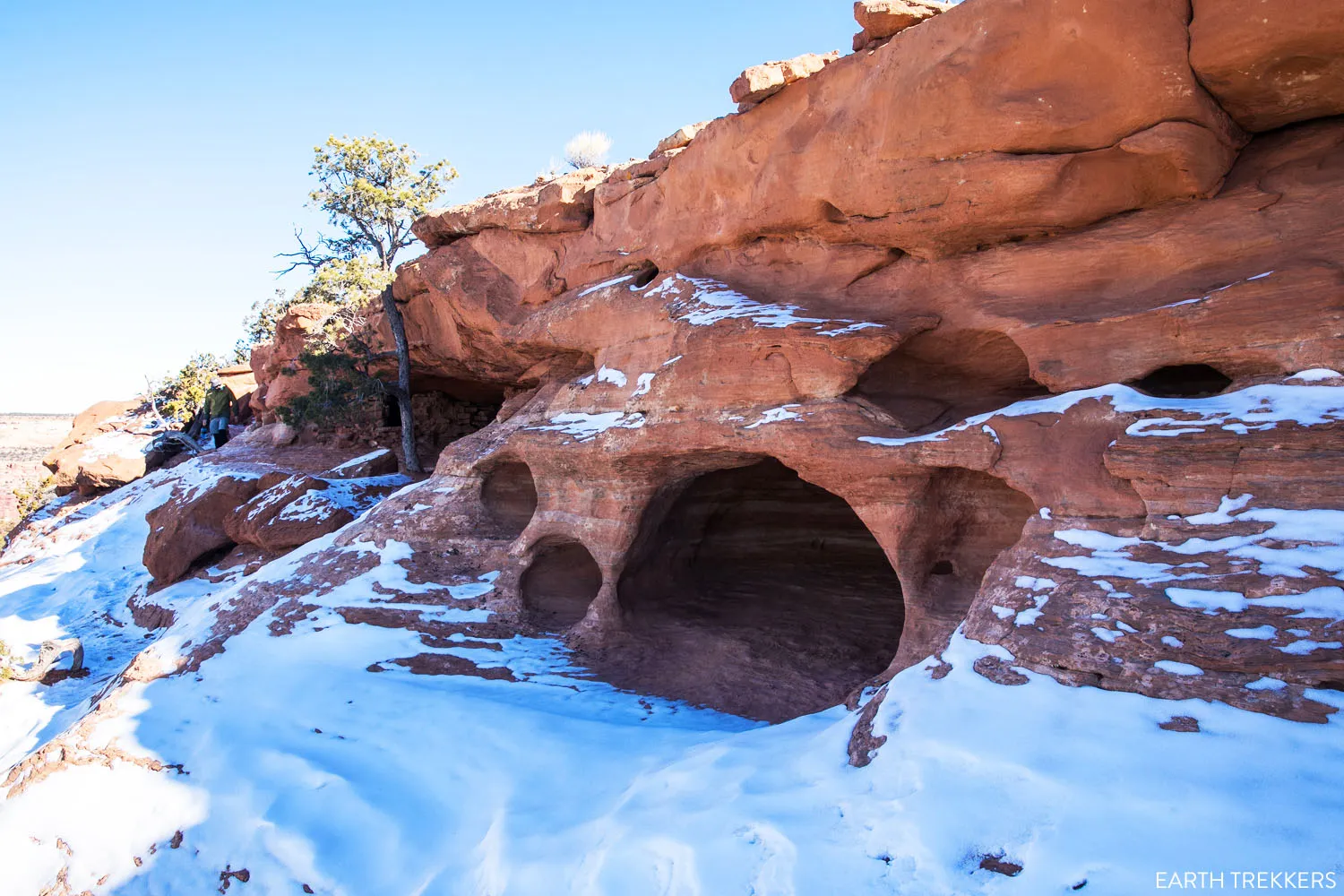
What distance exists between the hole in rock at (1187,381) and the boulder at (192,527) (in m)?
15.9

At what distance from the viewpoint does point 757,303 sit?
338 inches

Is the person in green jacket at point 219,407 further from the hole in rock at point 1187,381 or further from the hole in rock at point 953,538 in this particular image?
the hole in rock at point 1187,381

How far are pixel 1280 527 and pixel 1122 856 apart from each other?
8.54 ft

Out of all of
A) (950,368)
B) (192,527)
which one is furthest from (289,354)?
(950,368)

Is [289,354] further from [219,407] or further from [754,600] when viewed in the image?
[754,600]

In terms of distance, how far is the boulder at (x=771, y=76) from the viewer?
811cm

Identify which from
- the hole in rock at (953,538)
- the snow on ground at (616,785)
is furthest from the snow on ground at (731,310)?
the snow on ground at (616,785)

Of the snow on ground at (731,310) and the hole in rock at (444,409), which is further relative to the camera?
the hole in rock at (444,409)

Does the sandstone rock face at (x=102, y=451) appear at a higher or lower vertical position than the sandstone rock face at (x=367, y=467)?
higher

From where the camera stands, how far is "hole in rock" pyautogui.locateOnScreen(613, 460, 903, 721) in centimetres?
800

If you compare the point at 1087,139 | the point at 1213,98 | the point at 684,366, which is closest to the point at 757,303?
the point at 684,366

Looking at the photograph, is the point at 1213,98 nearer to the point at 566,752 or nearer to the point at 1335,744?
the point at 1335,744

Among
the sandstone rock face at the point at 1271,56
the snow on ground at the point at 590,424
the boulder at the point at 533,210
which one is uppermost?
the boulder at the point at 533,210

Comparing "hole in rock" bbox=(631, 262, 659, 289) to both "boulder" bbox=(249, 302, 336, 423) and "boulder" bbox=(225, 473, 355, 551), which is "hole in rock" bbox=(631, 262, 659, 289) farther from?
"boulder" bbox=(249, 302, 336, 423)
